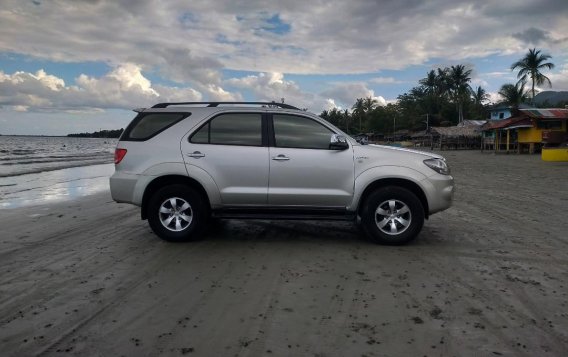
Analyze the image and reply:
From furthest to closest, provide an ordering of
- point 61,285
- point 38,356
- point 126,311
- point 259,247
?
point 259,247, point 61,285, point 126,311, point 38,356

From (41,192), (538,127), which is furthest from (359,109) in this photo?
(41,192)

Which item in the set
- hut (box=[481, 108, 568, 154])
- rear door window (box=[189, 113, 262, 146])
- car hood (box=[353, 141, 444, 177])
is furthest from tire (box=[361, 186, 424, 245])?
hut (box=[481, 108, 568, 154])

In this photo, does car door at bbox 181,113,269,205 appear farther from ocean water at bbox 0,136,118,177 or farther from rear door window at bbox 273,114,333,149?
ocean water at bbox 0,136,118,177

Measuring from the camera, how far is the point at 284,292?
442cm

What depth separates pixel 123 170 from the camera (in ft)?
21.1

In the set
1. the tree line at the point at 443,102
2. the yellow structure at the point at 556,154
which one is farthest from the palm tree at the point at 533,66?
the yellow structure at the point at 556,154

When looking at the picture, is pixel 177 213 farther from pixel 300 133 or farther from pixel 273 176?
pixel 300 133

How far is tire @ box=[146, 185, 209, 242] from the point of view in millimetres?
6312

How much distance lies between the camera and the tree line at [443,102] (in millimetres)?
60875

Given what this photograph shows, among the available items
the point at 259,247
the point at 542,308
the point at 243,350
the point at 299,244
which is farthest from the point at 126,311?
the point at 542,308

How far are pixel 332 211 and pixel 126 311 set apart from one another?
316 cm

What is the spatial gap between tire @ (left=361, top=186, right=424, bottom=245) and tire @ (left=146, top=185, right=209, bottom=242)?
2.28 metres

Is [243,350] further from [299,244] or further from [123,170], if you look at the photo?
[123,170]

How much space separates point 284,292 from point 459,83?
79.4m
